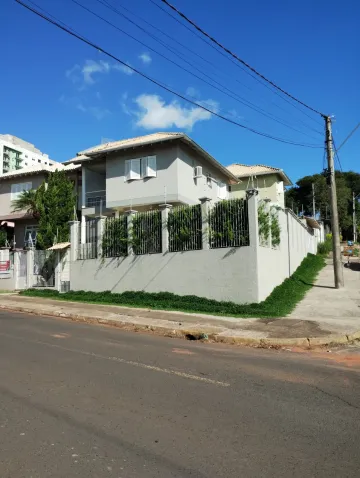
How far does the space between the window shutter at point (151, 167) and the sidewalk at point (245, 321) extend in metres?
9.32

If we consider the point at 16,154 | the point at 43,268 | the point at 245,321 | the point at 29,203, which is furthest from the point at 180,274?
the point at 16,154

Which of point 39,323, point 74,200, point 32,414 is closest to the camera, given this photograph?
point 32,414

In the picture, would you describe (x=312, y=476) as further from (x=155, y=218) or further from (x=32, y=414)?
(x=155, y=218)

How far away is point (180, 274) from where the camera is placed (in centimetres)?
1596

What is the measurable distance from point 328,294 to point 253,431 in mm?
13875

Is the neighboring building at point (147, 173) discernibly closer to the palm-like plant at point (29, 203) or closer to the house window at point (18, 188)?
the palm-like plant at point (29, 203)

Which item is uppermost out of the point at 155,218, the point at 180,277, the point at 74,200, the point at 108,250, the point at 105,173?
the point at 105,173

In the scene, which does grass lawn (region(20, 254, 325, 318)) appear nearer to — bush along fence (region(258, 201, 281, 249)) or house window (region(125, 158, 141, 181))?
bush along fence (region(258, 201, 281, 249))

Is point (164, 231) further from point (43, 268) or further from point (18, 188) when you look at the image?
point (18, 188)

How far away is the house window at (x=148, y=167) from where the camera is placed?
75.7 ft

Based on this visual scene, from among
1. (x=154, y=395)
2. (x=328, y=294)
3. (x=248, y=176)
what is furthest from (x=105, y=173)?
(x=154, y=395)

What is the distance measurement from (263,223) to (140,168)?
→ 10.4 meters

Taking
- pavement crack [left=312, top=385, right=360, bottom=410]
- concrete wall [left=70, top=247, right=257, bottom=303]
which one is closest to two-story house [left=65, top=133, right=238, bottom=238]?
concrete wall [left=70, top=247, right=257, bottom=303]

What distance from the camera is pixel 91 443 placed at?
3.75 meters
